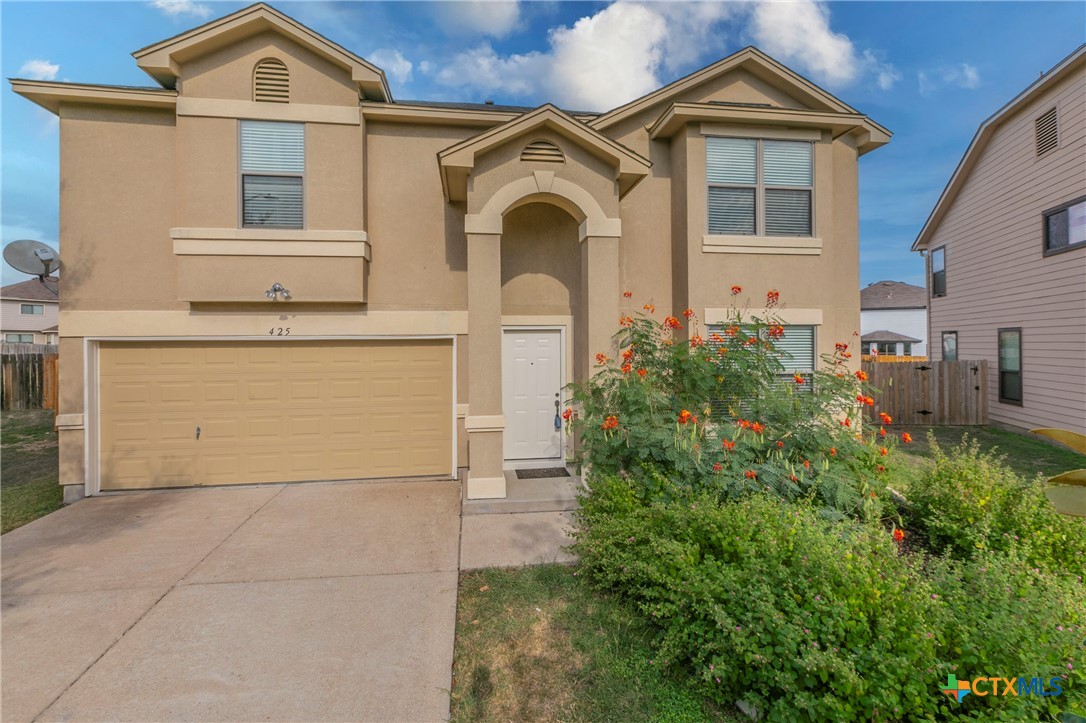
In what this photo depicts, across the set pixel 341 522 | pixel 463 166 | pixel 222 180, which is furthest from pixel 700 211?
pixel 222 180

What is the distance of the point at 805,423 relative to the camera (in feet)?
15.4

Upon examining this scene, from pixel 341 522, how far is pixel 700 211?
6.58 metres

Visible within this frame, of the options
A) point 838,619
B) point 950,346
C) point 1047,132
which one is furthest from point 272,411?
point 950,346

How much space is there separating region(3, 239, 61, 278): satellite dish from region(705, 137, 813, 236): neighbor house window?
9583 mm

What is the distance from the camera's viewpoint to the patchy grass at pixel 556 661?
2561mm

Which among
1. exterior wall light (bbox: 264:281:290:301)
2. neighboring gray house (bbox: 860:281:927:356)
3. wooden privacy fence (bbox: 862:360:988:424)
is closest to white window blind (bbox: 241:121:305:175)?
exterior wall light (bbox: 264:281:290:301)

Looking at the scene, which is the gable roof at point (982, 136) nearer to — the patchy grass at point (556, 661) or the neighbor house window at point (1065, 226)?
the neighbor house window at point (1065, 226)

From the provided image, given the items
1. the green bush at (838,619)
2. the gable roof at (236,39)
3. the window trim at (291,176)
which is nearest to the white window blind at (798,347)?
the green bush at (838,619)

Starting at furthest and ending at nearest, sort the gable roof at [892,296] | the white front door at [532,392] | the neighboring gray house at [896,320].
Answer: the gable roof at [892,296]
the neighboring gray house at [896,320]
the white front door at [532,392]

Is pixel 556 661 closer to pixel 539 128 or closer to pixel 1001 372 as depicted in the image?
pixel 539 128

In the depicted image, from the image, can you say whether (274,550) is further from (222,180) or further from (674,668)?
(222,180)

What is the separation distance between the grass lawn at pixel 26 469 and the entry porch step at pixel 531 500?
217 inches

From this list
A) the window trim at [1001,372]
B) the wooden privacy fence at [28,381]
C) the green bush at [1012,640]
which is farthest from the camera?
the wooden privacy fence at [28,381]

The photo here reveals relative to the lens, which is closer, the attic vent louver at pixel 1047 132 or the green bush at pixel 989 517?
the green bush at pixel 989 517
